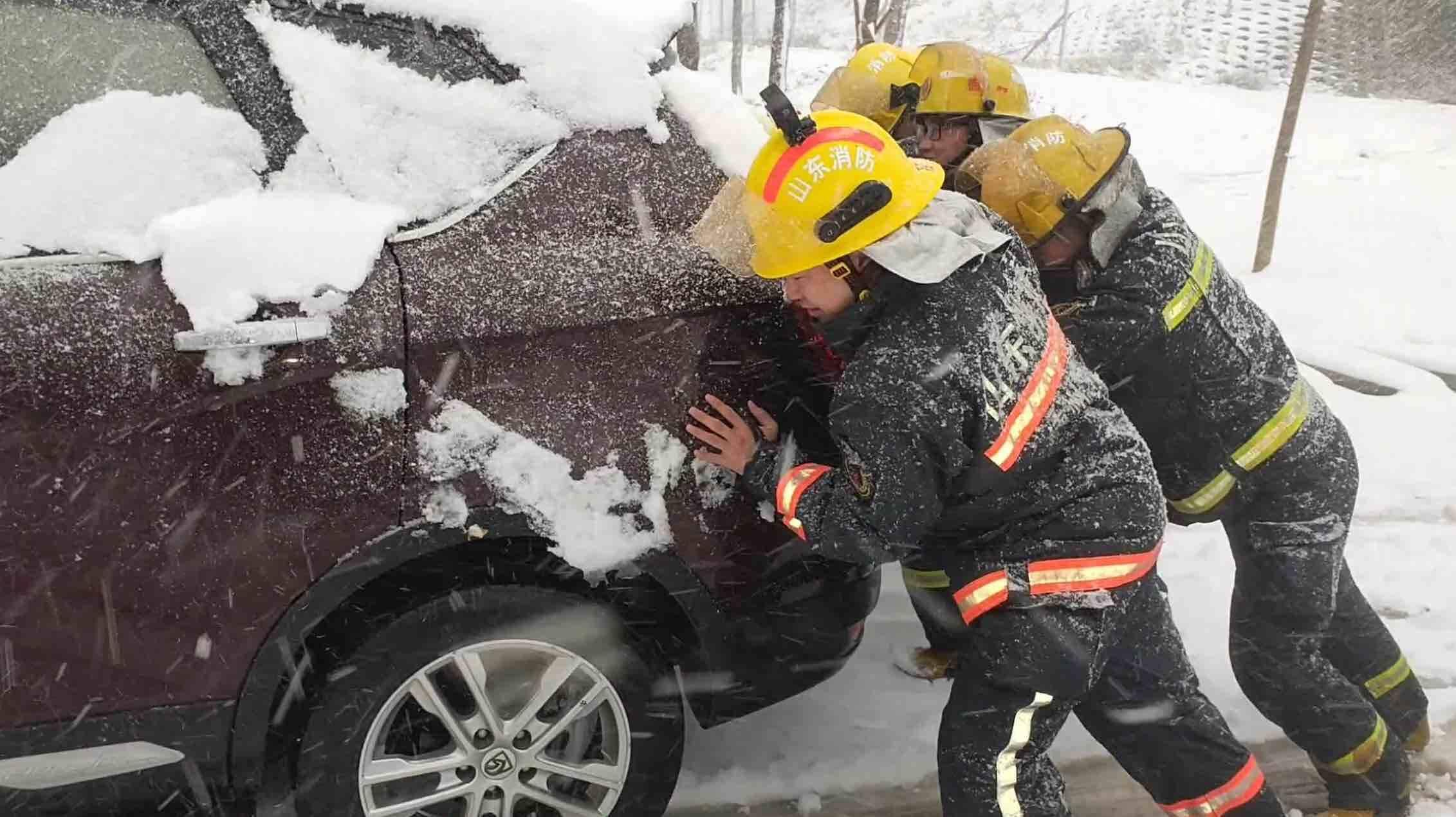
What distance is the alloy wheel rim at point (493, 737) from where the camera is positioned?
1.99 metres

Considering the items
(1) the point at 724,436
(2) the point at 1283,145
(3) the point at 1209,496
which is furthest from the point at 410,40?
(2) the point at 1283,145

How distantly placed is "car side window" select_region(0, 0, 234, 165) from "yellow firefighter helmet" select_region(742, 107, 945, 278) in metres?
0.97

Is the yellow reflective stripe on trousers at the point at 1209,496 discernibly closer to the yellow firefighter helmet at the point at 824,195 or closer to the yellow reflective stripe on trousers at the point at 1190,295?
the yellow reflective stripe on trousers at the point at 1190,295

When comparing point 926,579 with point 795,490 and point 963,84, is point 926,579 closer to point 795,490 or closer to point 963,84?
point 795,490

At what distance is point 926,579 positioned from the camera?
2.80 meters

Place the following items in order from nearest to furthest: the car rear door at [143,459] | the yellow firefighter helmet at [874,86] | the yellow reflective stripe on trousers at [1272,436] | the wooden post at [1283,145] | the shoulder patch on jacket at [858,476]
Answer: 1. the car rear door at [143,459]
2. the shoulder patch on jacket at [858,476]
3. the yellow reflective stripe on trousers at [1272,436]
4. the yellow firefighter helmet at [874,86]
5. the wooden post at [1283,145]

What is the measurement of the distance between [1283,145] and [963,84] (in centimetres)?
578

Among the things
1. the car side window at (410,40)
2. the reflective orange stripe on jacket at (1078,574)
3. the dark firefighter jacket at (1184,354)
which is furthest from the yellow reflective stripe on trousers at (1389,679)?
the car side window at (410,40)

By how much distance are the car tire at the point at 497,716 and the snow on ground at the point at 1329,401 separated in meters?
0.44

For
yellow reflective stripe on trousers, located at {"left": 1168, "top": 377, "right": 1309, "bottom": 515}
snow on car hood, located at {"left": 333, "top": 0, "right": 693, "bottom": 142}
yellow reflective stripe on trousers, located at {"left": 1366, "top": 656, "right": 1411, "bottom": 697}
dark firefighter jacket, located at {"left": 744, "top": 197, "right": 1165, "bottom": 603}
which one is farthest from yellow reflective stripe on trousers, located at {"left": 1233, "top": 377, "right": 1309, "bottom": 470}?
snow on car hood, located at {"left": 333, "top": 0, "right": 693, "bottom": 142}

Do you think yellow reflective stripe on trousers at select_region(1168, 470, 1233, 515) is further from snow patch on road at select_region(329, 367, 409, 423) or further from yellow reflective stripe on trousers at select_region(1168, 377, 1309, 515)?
snow patch on road at select_region(329, 367, 409, 423)

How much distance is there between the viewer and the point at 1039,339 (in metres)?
1.89

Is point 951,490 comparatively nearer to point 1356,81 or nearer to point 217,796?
point 217,796

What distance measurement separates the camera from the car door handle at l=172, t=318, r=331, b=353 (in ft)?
5.53
